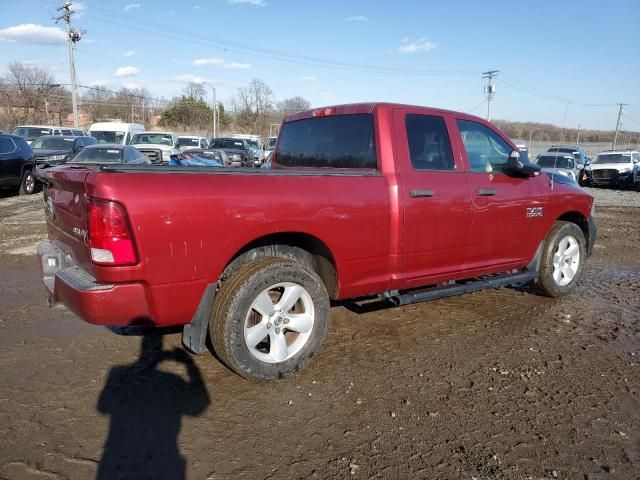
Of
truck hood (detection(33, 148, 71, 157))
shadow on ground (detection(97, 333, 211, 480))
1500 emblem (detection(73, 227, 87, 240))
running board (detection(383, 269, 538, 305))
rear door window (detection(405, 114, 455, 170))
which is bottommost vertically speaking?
shadow on ground (detection(97, 333, 211, 480))

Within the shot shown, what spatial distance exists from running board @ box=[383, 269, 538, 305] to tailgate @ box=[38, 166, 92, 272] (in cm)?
229

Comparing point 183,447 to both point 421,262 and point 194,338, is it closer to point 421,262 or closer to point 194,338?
point 194,338

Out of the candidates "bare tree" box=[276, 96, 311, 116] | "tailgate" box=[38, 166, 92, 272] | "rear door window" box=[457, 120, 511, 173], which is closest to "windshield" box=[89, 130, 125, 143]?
"tailgate" box=[38, 166, 92, 272]

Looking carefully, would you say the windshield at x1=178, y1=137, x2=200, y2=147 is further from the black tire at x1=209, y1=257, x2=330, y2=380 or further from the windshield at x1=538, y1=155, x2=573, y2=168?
the black tire at x1=209, y1=257, x2=330, y2=380

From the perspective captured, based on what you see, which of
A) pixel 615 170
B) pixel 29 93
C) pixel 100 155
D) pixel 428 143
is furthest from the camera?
pixel 29 93

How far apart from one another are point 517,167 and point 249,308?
2.87 metres

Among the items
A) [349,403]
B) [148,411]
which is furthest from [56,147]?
[349,403]

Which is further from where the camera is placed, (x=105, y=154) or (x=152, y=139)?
(x=152, y=139)

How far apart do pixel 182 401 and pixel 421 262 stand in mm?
2138

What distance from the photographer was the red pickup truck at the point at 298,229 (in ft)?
9.18

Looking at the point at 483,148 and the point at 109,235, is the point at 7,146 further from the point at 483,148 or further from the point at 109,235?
the point at 483,148

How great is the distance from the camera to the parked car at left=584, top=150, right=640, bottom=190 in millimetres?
21141

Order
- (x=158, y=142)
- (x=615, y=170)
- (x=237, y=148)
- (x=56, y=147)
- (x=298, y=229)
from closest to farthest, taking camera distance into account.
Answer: (x=298, y=229), (x=56, y=147), (x=615, y=170), (x=158, y=142), (x=237, y=148)

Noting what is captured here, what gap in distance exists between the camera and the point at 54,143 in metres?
16.7
